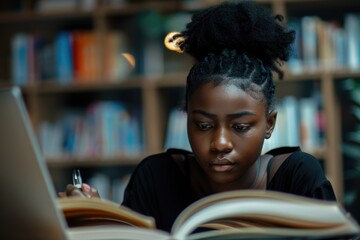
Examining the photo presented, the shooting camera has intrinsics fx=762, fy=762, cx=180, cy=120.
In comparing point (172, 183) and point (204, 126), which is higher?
point (204, 126)

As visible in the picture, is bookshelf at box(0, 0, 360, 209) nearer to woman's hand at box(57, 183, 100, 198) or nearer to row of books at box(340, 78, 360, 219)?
row of books at box(340, 78, 360, 219)

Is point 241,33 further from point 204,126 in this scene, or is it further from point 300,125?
point 300,125

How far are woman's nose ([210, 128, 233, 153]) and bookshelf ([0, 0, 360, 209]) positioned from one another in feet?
7.47

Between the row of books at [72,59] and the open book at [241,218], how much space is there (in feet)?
9.23

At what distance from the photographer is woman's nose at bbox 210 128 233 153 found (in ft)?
4.48

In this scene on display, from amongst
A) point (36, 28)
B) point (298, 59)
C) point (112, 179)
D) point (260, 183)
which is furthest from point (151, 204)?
point (36, 28)

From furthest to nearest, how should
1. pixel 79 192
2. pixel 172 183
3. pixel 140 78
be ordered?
pixel 140 78 → pixel 172 183 → pixel 79 192

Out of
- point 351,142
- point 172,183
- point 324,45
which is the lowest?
point 351,142

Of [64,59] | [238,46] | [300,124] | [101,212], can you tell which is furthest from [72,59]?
[101,212]

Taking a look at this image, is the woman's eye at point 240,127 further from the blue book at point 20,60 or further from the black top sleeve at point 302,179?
the blue book at point 20,60

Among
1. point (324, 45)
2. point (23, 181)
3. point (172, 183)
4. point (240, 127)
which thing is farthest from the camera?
point (324, 45)

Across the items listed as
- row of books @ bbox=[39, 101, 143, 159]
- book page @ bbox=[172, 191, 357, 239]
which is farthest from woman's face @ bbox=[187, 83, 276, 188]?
row of books @ bbox=[39, 101, 143, 159]

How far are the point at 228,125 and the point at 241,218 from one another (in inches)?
12.5

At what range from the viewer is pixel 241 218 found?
1094 millimetres
